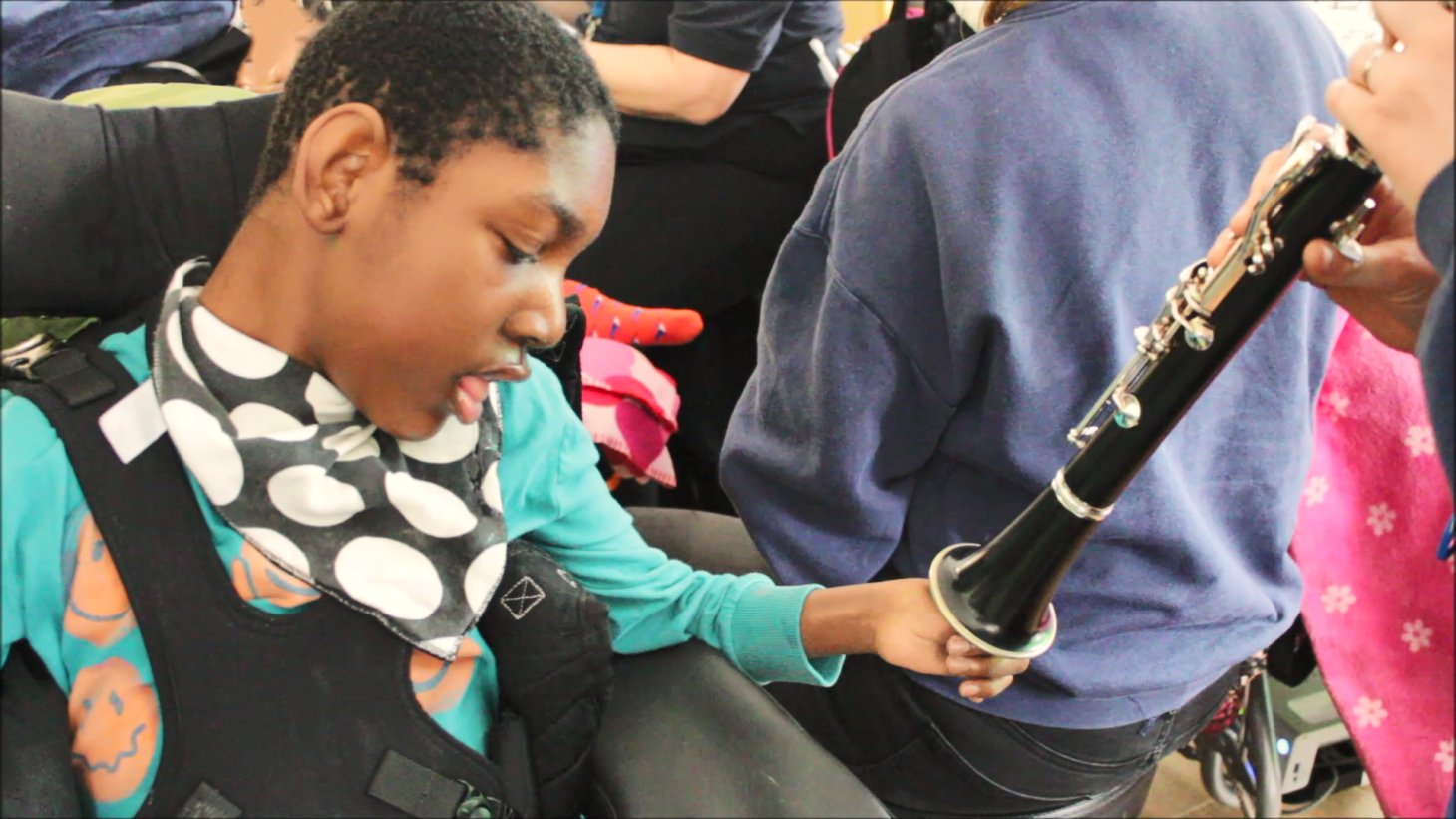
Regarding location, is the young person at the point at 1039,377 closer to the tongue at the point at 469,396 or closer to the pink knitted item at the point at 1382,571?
the pink knitted item at the point at 1382,571

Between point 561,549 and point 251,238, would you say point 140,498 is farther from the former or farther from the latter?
point 561,549

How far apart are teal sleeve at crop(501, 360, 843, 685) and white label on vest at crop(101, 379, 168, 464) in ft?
0.68

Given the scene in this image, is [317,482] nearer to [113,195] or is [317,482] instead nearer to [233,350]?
[233,350]

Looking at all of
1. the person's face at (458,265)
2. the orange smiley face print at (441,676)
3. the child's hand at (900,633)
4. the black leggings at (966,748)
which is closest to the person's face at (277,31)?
the person's face at (458,265)

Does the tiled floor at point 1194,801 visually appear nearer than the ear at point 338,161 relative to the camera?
No

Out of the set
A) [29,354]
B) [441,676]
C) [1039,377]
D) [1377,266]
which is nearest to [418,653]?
[441,676]

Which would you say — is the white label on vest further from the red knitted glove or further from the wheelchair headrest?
the red knitted glove

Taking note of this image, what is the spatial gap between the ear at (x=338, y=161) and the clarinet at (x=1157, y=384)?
1.19 ft

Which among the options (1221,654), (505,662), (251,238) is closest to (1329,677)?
(1221,654)

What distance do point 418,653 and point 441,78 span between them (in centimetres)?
30

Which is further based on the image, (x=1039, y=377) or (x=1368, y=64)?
(x=1039, y=377)

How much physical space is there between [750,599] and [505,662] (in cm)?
17

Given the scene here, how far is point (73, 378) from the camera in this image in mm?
564

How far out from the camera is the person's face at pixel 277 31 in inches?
23.9
